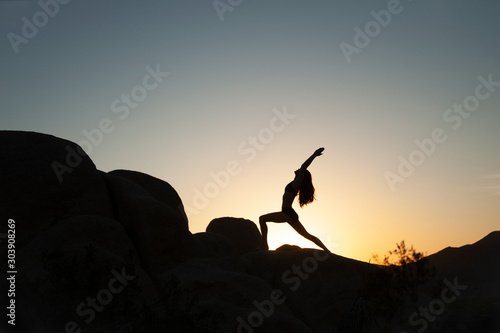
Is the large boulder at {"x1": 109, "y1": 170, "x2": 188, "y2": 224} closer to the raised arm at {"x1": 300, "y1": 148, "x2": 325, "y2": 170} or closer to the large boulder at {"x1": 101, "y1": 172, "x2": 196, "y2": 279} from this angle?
the large boulder at {"x1": 101, "y1": 172, "x2": 196, "y2": 279}

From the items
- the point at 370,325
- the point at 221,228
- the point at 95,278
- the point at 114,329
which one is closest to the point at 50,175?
the point at 95,278

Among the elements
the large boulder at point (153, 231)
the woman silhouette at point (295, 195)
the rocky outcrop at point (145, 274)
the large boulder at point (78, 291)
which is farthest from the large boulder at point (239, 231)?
the large boulder at point (78, 291)

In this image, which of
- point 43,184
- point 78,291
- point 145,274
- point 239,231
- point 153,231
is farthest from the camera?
point 239,231

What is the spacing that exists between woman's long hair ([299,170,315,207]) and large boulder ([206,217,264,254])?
54.1 ft

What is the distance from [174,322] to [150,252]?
4.12 metres

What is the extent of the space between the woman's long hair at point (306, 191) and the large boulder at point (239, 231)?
16.5 m

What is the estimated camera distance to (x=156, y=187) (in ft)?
67.2

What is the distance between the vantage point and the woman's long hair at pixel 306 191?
1545 cm

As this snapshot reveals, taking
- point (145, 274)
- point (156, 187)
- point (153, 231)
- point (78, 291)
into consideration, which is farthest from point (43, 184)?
point (156, 187)

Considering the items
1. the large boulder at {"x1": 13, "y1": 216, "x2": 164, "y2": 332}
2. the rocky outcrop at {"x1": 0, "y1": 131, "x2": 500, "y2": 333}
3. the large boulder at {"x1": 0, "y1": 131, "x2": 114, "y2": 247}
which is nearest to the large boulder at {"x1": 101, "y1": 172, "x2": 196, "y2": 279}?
the rocky outcrop at {"x1": 0, "y1": 131, "x2": 500, "y2": 333}

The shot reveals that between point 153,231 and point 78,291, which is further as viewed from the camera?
point 153,231

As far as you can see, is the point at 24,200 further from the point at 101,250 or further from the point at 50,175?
the point at 101,250

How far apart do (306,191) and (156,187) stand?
24.0ft

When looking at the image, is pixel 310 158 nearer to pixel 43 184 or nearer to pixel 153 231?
pixel 153 231
